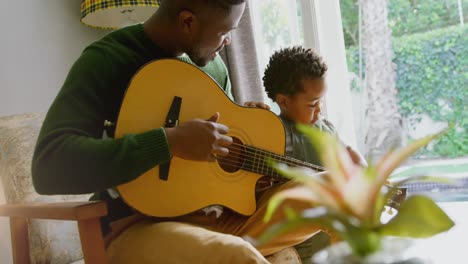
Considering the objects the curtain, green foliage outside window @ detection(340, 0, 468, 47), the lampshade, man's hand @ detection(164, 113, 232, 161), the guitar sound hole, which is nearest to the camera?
man's hand @ detection(164, 113, 232, 161)

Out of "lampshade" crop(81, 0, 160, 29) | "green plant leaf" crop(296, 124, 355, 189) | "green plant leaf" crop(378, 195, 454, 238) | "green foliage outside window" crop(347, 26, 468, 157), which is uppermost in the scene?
"lampshade" crop(81, 0, 160, 29)

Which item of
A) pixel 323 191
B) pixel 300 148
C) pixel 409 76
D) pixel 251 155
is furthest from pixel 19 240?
pixel 409 76

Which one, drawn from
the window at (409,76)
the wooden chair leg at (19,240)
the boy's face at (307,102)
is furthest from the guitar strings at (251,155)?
the window at (409,76)

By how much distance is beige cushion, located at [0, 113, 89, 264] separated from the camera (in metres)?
1.38

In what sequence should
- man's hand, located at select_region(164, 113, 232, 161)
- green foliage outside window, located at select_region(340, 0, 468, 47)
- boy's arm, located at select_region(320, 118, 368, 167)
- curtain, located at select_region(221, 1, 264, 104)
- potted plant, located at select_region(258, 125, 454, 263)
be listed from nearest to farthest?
potted plant, located at select_region(258, 125, 454, 263)
man's hand, located at select_region(164, 113, 232, 161)
boy's arm, located at select_region(320, 118, 368, 167)
curtain, located at select_region(221, 1, 264, 104)
green foliage outside window, located at select_region(340, 0, 468, 47)

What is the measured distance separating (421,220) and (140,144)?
0.63 metres

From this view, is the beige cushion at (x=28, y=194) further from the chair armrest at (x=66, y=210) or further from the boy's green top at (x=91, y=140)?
the boy's green top at (x=91, y=140)

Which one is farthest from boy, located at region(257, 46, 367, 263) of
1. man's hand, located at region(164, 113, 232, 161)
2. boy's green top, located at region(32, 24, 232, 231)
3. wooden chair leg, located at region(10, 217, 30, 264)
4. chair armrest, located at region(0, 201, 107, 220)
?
wooden chair leg, located at region(10, 217, 30, 264)

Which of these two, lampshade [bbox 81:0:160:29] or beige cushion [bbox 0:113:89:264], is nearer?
beige cushion [bbox 0:113:89:264]

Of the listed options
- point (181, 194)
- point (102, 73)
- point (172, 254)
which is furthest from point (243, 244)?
point (102, 73)

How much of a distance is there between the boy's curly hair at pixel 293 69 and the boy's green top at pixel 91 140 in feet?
1.67

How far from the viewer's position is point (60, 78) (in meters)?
2.00

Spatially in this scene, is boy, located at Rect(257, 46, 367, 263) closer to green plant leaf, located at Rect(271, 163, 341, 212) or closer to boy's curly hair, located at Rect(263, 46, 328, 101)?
boy's curly hair, located at Rect(263, 46, 328, 101)

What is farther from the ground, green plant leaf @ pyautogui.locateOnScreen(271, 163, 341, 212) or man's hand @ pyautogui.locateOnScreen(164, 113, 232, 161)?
green plant leaf @ pyautogui.locateOnScreen(271, 163, 341, 212)
